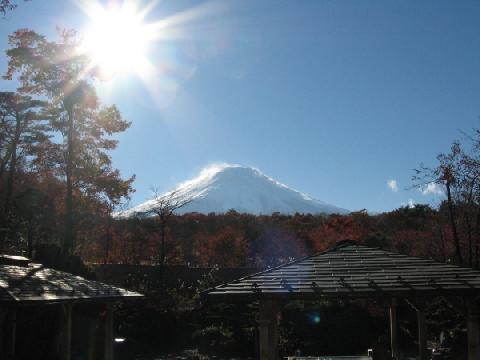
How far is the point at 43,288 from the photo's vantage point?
446 inches

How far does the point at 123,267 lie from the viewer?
1193 inches

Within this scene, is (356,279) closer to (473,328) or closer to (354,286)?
(354,286)

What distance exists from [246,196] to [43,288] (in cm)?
15108

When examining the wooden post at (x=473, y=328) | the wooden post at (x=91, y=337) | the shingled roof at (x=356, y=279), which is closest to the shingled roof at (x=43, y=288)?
the wooden post at (x=91, y=337)

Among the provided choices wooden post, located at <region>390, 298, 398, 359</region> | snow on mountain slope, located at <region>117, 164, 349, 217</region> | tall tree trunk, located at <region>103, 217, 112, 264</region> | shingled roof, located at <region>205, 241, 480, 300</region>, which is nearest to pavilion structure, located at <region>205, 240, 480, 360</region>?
shingled roof, located at <region>205, 241, 480, 300</region>

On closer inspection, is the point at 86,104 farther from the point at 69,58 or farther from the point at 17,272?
the point at 17,272

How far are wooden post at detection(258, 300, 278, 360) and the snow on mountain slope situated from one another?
115 metres

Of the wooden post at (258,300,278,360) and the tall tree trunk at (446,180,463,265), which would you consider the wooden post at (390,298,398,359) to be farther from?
the tall tree trunk at (446,180,463,265)

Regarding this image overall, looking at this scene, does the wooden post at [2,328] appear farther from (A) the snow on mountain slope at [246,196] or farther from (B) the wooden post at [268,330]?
(A) the snow on mountain slope at [246,196]

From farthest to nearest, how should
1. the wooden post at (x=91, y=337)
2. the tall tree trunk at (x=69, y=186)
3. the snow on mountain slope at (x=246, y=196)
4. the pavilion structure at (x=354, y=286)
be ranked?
1. the snow on mountain slope at (x=246, y=196)
2. the tall tree trunk at (x=69, y=186)
3. the wooden post at (x=91, y=337)
4. the pavilion structure at (x=354, y=286)

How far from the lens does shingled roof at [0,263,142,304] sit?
33.0ft

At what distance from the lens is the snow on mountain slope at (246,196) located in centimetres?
13612

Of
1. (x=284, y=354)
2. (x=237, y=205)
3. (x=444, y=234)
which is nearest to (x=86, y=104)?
(x=284, y=354)

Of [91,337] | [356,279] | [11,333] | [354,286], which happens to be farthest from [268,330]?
[91,337]
